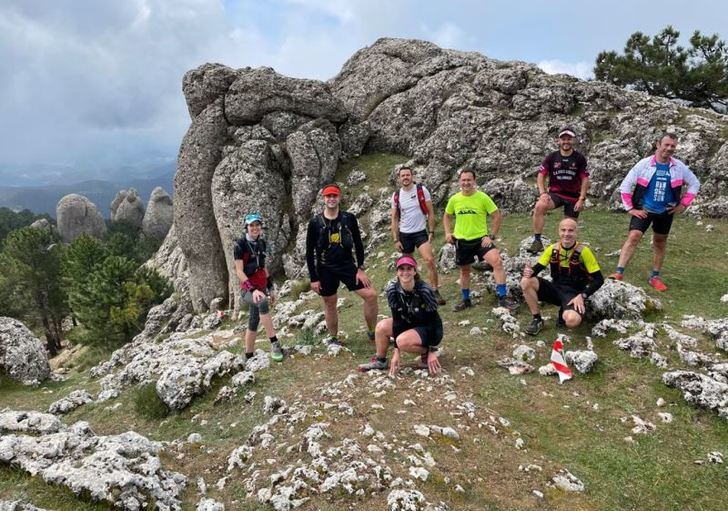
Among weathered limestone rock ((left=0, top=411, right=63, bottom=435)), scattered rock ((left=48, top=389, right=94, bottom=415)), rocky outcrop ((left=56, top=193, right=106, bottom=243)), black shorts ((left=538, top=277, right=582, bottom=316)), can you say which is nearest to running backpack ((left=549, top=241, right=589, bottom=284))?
black shorts ((left=538, top=277, right=582, bottom=316))

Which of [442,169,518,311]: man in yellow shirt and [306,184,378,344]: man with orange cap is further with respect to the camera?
[442,169,518,311]: man in yellow shirt

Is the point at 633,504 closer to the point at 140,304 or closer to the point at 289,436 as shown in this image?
the point at 289,436

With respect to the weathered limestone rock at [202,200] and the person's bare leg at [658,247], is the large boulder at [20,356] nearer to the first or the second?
the weathered limestone rock at [202,200]

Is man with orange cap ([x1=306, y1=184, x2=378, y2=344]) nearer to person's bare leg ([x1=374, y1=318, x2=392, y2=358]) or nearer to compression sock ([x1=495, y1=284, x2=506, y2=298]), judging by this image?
person's bare leg ([x1=374, y1=318, x2=392, y2=358])

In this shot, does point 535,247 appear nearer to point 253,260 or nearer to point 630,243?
point 630,243

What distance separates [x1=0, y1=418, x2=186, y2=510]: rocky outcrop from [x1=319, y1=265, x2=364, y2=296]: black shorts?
5.21 metres

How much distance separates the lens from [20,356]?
1515 centimetres

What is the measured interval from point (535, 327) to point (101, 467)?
9.18 metres

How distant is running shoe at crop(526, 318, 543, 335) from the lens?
10703mm

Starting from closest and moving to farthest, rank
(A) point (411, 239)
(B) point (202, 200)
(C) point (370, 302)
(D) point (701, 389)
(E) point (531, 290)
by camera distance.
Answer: (D) point (701, 389), (E) point (531, 290), (C) point (370, 302), (A) point (411, 239), (B) point (202, 200)

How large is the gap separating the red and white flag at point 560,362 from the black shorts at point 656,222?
183 inches

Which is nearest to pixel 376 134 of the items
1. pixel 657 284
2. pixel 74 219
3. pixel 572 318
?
pixel 657 284

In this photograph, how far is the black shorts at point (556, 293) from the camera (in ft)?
33.2

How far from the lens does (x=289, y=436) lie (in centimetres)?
752
